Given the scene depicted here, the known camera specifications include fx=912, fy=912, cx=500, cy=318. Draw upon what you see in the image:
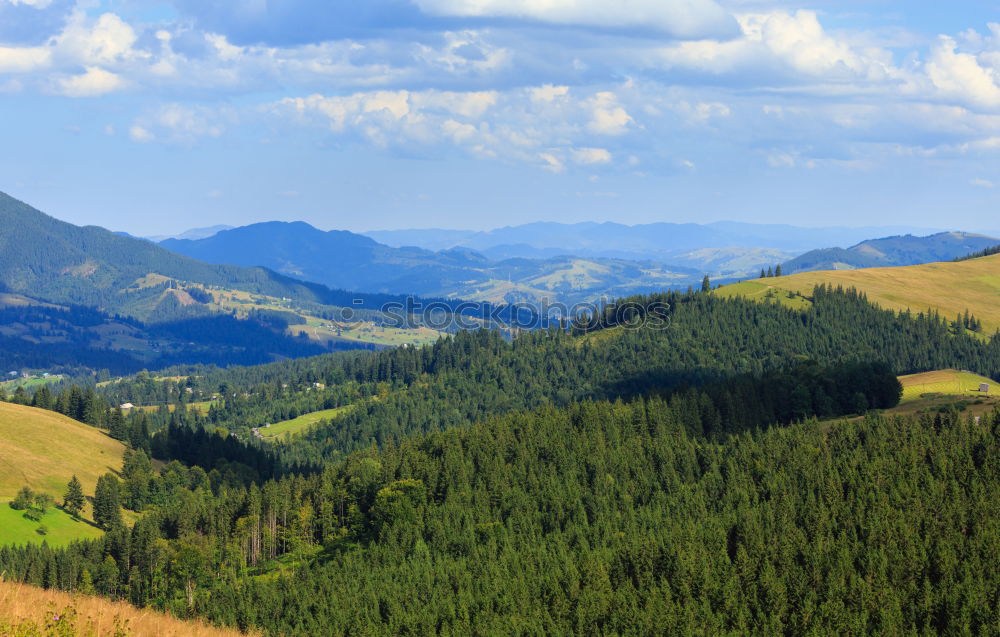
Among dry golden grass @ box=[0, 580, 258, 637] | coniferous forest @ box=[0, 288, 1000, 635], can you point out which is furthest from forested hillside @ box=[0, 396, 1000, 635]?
dry golden grass @ box=[0, 580, 258, 637]

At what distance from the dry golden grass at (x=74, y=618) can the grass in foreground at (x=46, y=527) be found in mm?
113408

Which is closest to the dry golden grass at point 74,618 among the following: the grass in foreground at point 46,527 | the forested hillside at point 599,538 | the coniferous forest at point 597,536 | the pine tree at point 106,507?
the forested hillside at point 599,538

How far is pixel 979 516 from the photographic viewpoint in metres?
116

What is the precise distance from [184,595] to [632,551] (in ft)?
224

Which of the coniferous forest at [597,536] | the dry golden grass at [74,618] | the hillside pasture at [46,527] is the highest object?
the dry golden grass at [74,618]

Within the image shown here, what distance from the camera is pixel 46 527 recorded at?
168 meters

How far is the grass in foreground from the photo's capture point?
160 m

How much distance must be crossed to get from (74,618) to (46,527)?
13680 cm

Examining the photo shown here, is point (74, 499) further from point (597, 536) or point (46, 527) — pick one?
point (597, 536)

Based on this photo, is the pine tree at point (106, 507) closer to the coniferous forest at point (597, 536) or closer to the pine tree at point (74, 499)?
the coniferous forest at point (597, 536)

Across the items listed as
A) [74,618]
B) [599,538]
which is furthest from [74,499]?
[74,618]

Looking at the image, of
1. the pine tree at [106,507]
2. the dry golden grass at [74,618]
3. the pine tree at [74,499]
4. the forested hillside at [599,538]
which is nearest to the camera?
the dry golden grass at [74,618]

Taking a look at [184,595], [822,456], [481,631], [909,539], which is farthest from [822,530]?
[184,595]

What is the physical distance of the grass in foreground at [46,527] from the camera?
160 m
